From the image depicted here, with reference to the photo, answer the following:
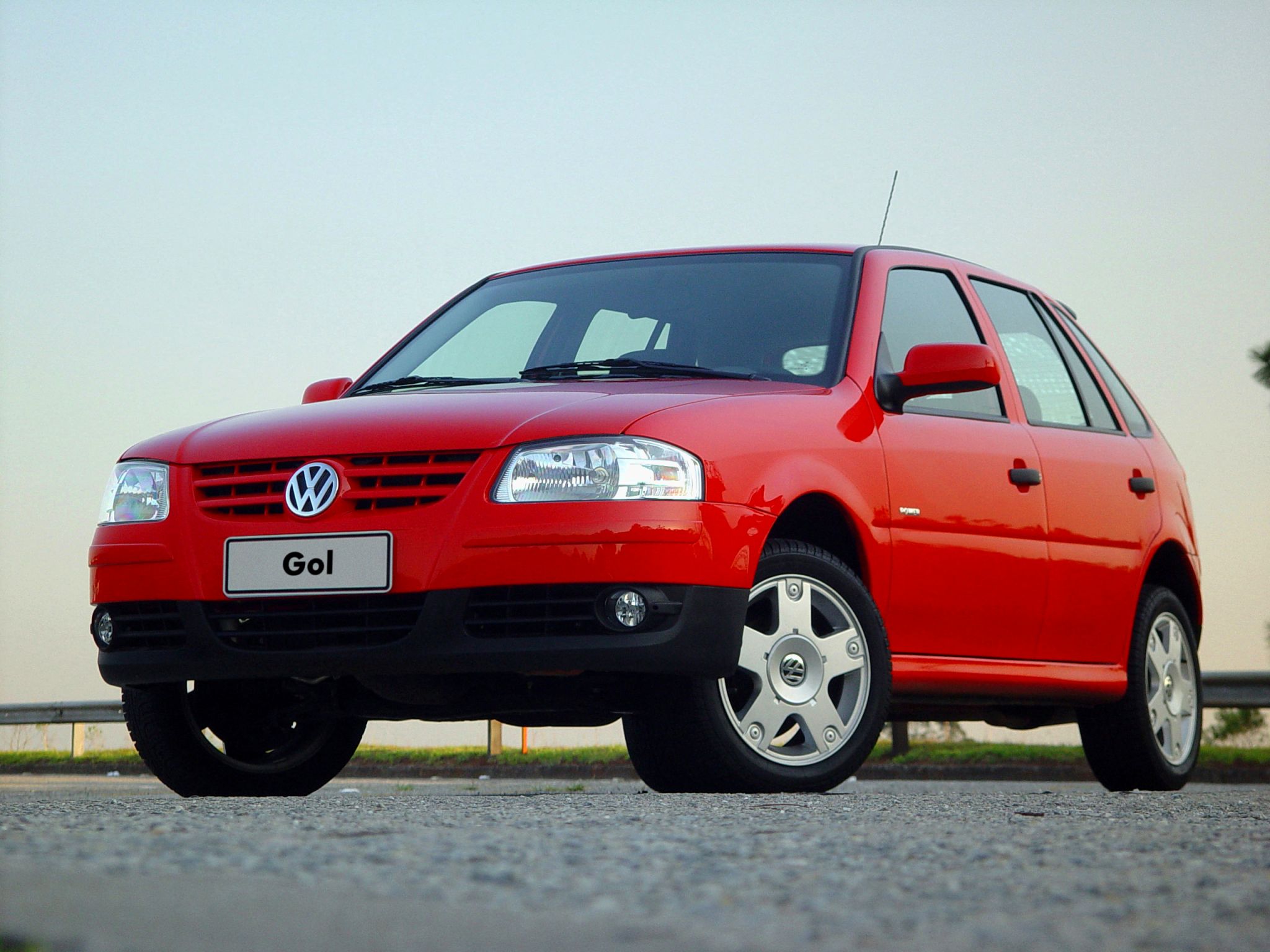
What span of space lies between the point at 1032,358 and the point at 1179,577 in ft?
4.27

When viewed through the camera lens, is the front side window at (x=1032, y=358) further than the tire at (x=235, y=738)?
Yes

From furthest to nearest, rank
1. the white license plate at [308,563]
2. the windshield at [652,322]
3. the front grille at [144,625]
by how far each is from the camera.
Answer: the windshield at [652,322] < the front grille at [144,625] < the white license plate at [308,563]

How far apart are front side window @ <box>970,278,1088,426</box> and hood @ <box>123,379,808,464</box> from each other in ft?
5.16

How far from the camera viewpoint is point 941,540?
21.1ft

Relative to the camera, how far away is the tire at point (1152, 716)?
7.60 metres

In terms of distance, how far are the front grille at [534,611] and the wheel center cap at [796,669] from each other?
2.12 feet

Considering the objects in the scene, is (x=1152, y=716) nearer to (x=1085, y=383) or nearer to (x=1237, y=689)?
(x=1085, y=383)

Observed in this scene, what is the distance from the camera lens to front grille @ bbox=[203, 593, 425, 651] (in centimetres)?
543

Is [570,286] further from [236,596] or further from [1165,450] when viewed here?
[1165,450]

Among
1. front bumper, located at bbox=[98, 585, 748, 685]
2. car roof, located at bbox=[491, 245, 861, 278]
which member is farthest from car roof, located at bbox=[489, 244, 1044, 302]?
front bumper, located at bbox=[98, 585, 748, 685]

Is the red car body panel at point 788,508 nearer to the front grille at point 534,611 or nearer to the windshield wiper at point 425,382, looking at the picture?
the front grille at point 534,611

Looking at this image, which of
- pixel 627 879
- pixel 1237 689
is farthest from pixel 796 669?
pixel 1237 689

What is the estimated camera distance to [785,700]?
5.68 m

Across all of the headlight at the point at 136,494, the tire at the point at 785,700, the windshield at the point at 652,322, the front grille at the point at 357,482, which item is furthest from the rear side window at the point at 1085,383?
the headlight at the point at 136,494
